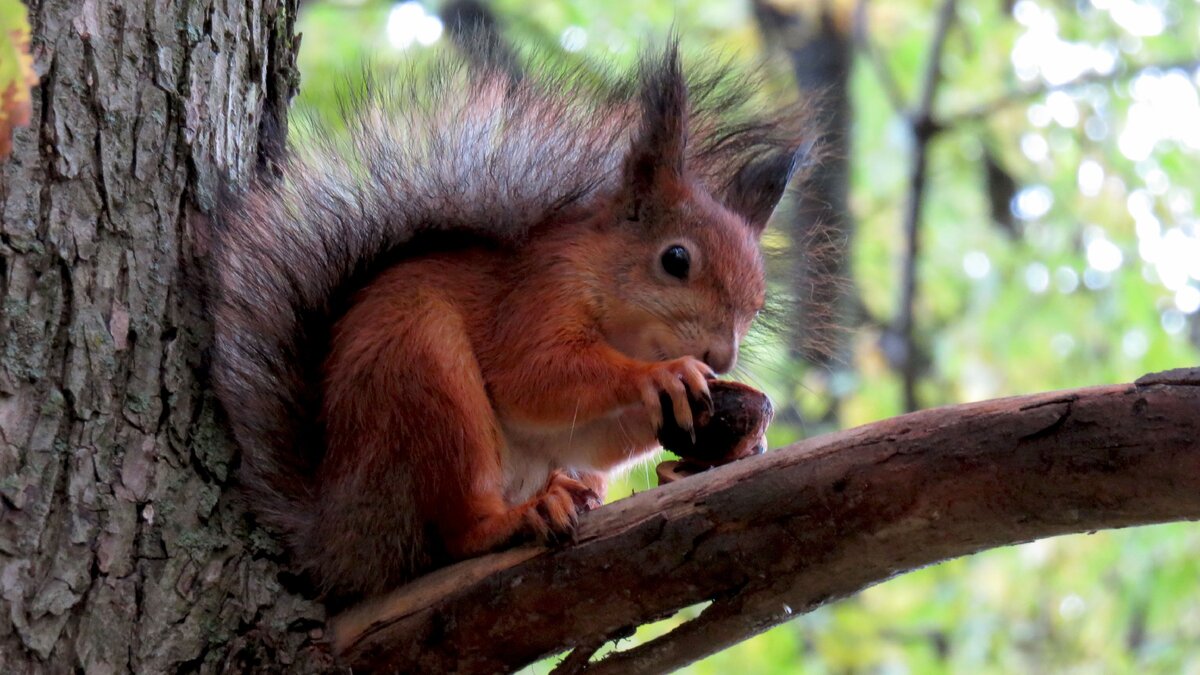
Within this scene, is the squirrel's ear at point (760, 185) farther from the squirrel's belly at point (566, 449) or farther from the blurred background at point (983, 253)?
the blurred background at point (983, 253)

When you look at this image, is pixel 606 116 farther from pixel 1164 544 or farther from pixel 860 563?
pixel 1164 544

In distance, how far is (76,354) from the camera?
158cm

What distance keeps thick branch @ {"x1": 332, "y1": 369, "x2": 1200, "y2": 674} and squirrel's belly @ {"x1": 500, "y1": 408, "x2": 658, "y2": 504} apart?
348 millimetres

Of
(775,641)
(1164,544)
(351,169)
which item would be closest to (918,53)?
(1164,544)

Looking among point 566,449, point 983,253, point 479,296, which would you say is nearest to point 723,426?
point 566,449

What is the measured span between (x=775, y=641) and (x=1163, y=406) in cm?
331

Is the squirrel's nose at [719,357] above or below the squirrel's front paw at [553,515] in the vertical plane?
above

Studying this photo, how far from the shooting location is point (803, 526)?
149 cm

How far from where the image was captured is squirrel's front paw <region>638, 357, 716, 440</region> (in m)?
1.77

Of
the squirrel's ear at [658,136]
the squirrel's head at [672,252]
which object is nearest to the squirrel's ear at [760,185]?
the squirrel's head at [672,252]

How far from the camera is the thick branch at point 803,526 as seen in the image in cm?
135

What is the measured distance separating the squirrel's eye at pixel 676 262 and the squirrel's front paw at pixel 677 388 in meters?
0.35

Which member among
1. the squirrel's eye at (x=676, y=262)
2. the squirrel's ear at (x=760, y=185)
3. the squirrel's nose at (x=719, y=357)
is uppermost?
the squirrel's ear at (x=760, y=185)

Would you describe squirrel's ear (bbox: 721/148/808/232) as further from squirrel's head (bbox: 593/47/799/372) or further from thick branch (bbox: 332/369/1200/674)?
thick branch (bbox: 332/369/1200/674)
